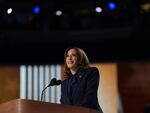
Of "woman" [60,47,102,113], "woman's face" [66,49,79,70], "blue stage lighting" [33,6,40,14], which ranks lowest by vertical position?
"woman" [60,47,102,113]

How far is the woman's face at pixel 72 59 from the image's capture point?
242cm

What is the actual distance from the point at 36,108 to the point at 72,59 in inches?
27.3

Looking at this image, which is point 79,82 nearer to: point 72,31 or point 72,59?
point 72,59

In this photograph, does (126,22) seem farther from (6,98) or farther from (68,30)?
(6,98)

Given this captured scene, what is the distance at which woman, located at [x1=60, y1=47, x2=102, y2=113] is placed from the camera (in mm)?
2193

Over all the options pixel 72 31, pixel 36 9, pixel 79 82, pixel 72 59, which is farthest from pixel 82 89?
pixel 72 31

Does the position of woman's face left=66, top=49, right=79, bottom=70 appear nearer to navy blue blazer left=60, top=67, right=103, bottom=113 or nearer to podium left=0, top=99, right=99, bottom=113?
navy blue blazer left=60, top=67, right=103, bottom=113

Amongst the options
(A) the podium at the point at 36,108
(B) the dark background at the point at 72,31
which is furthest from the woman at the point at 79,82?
(B) the dark background at the point at 72,31

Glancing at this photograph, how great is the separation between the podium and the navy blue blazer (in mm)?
365

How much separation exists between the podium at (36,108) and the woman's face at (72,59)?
0.61m

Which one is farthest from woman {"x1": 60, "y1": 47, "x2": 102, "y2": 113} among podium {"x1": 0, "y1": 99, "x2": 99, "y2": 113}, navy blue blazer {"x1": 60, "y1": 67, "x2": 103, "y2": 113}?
podium {"x1": 0, "y1": 99, "x2": 99, "y2": 113}

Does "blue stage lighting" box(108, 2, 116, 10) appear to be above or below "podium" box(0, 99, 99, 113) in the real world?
above

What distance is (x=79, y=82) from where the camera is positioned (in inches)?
→ 90.7

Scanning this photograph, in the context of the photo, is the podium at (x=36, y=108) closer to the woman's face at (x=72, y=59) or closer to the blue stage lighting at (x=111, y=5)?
the woman's face at (x=72, y=59)
